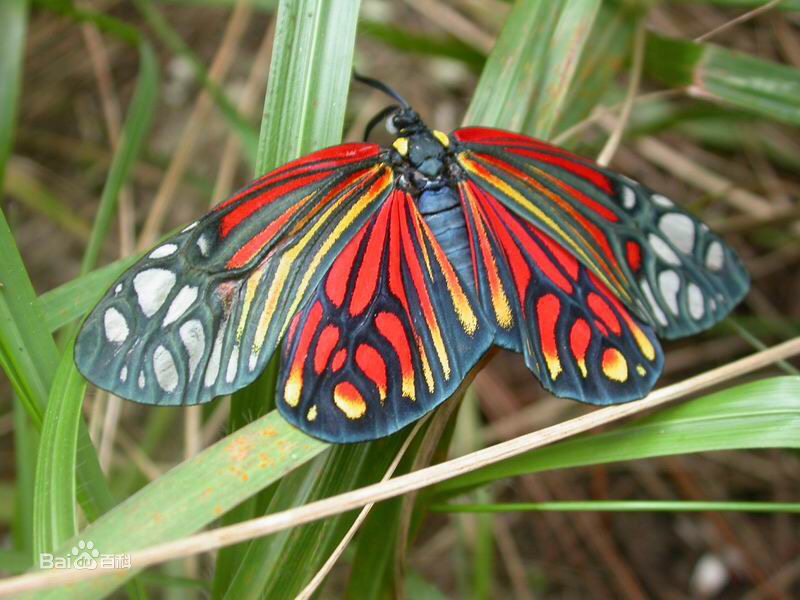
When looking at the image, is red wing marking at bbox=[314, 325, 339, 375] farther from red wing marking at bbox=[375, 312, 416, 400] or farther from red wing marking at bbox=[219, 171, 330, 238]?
red wing marking at bbox=[219, 171, 330, 238]

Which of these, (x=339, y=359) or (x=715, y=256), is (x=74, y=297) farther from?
(x=715, y=256)

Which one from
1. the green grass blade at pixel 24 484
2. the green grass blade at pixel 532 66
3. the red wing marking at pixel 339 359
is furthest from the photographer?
the green grass blade at pixel 24 484

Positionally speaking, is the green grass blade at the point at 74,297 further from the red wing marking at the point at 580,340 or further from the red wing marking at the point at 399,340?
the red wing marking at the point at 580,340

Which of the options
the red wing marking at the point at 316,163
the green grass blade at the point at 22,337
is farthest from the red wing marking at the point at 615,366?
the green grass blade at the point at 22,337

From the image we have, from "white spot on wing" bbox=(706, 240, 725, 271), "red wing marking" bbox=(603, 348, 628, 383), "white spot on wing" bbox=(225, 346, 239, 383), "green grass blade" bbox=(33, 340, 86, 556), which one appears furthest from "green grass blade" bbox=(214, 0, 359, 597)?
"white spot on wing" bbox=(706, 240, 725, 271)

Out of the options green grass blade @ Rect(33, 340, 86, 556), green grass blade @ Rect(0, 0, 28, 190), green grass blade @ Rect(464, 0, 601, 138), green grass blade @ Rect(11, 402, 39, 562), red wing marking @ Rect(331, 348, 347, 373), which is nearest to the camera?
→ green grass blade @ Rect(33, 340, 86, 556)

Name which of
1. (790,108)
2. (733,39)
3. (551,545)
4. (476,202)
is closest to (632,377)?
(476,202)
